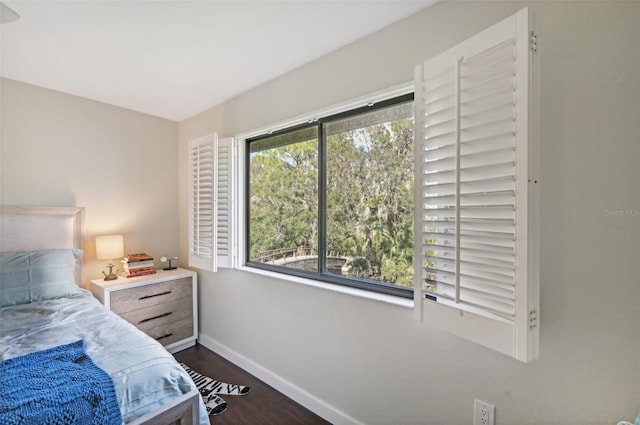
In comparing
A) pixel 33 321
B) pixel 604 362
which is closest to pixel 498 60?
pixel 604 362

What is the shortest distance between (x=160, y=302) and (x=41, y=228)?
45.0 inches

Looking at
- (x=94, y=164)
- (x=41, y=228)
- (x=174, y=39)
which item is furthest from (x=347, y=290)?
(x=94, y=164)

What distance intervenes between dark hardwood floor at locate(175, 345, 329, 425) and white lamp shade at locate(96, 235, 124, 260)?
48.0 inches

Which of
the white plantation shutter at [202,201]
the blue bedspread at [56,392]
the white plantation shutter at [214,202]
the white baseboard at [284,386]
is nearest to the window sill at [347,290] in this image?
the white plantation shutter at [214,202]

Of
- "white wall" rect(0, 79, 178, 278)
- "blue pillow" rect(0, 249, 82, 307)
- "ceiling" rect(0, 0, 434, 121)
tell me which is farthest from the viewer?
"white wall" rect(0, 79, 178, 278)

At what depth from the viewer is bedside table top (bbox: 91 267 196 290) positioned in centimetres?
251

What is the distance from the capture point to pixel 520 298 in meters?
1.01

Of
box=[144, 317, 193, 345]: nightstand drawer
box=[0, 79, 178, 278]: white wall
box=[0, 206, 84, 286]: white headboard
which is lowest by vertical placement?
box=[144, 317, 193, 345]: nightstand drawer

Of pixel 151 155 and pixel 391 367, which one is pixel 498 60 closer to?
pixel 391 367

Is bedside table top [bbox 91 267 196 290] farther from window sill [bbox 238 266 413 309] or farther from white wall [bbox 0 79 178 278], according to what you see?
window sill [bbox 238 266 413 309]

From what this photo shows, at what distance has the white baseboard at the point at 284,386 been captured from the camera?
1.87m

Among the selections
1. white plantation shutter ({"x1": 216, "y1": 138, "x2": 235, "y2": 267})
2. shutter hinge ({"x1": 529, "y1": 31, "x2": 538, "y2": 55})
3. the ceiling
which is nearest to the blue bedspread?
→ white plantation shutter ({"x1": 216, "y1": 138, "x2": 235, "y2": 267})

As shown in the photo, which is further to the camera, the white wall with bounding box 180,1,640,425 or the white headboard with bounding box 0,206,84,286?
the white headboard with bounding box 0,206,84,286

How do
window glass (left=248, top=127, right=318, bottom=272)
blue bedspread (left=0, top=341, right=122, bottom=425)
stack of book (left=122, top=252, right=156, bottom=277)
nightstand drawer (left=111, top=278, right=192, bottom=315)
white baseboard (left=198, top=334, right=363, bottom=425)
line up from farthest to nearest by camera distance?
stack of book (left=122, top=252, right=156, bottom=277)
nightstand drawer (left=111, top=278, right=192, bottom=315)
window glass (left=248, top=127, right=318, bottom=272)
white baseboard (left=198, top=334, right=363, bottom=425)
blue bedspread (left=0, top=341, right=122, bottom=425)
